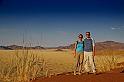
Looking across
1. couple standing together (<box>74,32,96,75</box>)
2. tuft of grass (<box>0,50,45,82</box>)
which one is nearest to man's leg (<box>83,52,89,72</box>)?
couple standing together (<box>74,32,96,75</box>)

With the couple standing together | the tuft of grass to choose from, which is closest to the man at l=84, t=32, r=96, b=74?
the couple standing together

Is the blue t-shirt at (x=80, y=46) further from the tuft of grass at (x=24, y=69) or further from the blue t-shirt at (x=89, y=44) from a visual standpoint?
the tuft of grass at (x=24, y=69)

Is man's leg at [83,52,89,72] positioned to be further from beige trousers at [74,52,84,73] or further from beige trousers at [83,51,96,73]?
beige trousers at [74,52,84,73]

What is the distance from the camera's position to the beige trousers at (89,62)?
13.3m

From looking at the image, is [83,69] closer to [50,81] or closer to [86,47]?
[86,47]

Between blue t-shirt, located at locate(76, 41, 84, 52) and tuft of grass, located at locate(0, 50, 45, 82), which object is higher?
blue t-shirt, located at locate(76, 41, 84, 52)

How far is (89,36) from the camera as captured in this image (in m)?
13.4

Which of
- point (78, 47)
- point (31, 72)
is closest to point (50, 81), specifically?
point (31, 72)

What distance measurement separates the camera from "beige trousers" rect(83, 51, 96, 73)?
522 inches

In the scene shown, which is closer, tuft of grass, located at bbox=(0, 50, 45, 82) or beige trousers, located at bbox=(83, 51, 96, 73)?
tuft of grass, located at bbox=(0, 50, 45, 82)

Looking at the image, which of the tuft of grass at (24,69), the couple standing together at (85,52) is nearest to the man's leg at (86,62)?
the couple standing together at (85,52)

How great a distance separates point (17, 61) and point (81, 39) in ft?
8.66

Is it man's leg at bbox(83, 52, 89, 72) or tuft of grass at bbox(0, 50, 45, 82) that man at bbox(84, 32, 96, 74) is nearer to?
man's leg at bbox(83, 52, 89, 72)

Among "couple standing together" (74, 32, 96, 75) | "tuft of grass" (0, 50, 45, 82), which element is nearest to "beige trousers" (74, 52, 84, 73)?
"couple standing together" (74, 32, 96, 75)
